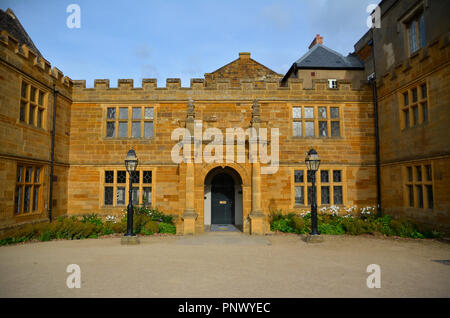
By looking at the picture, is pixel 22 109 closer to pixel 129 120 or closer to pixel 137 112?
pixel 129 120

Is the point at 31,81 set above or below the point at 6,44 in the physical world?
below

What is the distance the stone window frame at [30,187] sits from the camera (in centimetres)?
1191

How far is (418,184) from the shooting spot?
1252 centimetres

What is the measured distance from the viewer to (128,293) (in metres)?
5.35

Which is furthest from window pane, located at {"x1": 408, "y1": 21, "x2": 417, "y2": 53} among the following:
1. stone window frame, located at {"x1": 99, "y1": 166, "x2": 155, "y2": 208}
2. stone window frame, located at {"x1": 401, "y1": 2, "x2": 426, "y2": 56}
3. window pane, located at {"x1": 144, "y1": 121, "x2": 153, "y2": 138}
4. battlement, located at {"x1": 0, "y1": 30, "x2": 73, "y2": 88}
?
battlement, located at {"x1": 0, "y1": 30, "x2": 73, "y2": 88}

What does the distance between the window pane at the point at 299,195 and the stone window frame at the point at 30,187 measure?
1176 cm

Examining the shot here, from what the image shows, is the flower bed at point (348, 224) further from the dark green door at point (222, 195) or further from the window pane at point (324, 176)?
the dark green door at point (222, 195)

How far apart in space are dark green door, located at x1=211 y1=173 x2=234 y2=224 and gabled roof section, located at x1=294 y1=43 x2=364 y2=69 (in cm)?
935

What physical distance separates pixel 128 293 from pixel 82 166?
1131 centimetres

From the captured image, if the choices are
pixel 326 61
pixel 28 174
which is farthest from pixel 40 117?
pixel 326 61

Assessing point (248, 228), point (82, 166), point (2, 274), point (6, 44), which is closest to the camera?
point (2, 274)

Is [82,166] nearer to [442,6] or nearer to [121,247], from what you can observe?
[121,247]

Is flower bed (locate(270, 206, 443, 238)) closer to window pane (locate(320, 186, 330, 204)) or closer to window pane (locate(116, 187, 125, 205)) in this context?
window pane (locate(320, 186, 330, 204))

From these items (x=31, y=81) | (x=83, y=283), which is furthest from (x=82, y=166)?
(x=83, y=283)
